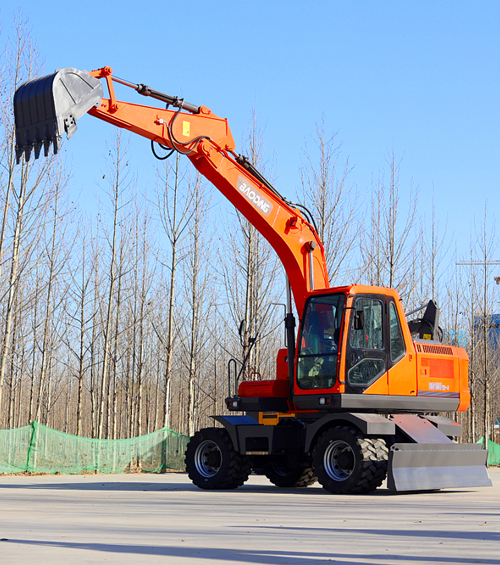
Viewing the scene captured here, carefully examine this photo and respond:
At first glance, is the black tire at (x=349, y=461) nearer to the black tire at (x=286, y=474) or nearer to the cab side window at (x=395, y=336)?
the cab side window at (x=395, y=336)

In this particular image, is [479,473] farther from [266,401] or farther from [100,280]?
[100,280]

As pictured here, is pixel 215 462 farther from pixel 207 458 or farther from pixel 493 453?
pixel 493 453

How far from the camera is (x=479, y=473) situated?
1270 cm

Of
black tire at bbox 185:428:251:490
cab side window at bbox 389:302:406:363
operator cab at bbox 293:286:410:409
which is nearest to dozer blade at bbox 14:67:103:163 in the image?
operator cab at bbox 293:286:410:409

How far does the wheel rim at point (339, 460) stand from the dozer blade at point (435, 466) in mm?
784

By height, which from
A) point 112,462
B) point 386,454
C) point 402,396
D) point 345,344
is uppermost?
point 345,344

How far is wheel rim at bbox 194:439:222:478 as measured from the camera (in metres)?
14.1

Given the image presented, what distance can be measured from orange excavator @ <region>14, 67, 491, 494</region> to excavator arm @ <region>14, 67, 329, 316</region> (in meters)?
0.02

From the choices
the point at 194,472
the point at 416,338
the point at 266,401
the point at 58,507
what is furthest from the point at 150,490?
the point at 416,338

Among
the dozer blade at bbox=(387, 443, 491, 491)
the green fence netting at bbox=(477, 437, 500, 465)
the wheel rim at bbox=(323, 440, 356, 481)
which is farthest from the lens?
the green fence netting at bbox=(477, 437, 500, 465)

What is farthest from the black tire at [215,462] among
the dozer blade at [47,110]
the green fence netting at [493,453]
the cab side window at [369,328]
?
the green fence netting at [493,453]

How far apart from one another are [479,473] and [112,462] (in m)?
12.7

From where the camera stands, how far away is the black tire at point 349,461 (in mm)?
11633

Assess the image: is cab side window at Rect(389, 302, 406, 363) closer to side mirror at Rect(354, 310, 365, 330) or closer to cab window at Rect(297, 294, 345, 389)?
side mirror at Rect(354, 310, 365, 330)
